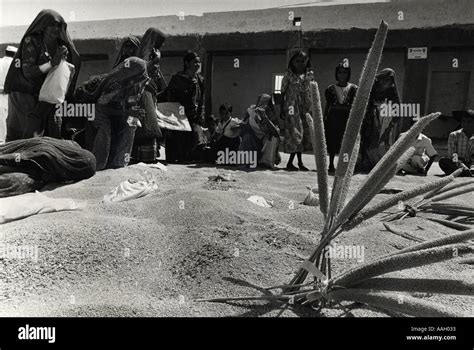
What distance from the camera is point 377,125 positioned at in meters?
6.18

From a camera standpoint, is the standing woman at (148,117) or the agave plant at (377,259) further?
the standing woman at (148,117)

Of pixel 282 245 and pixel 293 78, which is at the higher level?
pixel 293 78

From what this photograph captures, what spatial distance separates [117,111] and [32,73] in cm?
94

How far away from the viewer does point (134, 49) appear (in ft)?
18.2

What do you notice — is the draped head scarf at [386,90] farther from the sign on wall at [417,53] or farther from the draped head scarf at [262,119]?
the sign on wall at [417,53]

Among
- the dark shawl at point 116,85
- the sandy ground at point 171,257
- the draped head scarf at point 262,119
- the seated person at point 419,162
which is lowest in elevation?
the sandy ground at point 171,257

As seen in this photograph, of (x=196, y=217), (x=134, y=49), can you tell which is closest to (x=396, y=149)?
(x=196, y=217)

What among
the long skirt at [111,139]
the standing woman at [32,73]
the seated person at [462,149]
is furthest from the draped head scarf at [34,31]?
the seated person at [462,149]

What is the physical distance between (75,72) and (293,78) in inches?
118

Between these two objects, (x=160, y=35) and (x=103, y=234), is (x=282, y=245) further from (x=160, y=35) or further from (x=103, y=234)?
(x=160, y=35)

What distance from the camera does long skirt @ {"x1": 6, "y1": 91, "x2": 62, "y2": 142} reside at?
4.51 meters

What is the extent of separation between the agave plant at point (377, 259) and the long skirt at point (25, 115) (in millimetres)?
3687

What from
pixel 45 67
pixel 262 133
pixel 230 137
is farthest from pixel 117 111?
pixel 262 133

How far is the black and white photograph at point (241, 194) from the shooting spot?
139 cm
